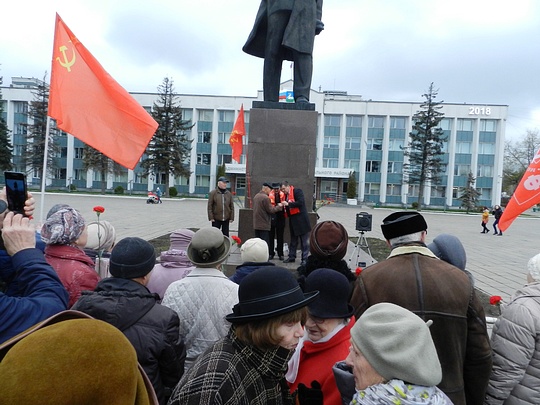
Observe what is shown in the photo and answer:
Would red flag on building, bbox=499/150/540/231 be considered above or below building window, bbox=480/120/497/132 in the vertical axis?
below

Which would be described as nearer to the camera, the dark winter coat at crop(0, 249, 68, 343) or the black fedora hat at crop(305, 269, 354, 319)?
the dark winter coat at crop(0, 249, 68, 343)

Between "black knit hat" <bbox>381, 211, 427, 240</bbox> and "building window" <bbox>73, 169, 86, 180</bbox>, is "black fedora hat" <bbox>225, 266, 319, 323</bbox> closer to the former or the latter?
"black knit hat" <bbox>381, 211, 427, 240</bbox>

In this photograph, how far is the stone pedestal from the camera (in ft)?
27.1

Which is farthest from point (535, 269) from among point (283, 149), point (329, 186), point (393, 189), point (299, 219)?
point (393, 189)

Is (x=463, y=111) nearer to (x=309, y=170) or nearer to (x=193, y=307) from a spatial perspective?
(x=309, y=170)

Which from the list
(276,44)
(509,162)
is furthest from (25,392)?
(509,162)

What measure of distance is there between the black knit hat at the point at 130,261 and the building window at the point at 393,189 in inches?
2214

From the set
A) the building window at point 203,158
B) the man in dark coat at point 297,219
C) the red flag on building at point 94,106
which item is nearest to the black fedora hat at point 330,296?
the red flag on building at point 94,106

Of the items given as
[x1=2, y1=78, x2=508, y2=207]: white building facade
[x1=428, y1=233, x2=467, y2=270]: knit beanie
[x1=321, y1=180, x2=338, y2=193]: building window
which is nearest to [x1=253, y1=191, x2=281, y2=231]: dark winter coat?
[x1=428, y1=233, x2=467, y2=270]: knit beanie

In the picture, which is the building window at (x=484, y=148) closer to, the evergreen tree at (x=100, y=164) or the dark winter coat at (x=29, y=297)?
the evergreen tree at (x=100, y=164)

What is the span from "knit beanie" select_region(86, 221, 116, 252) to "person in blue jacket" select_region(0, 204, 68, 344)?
1.28 meters

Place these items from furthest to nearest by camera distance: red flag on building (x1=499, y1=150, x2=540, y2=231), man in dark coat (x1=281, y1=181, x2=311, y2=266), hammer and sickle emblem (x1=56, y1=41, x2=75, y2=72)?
man in dark coat (x1=281, y1=181, x2=311, y2=266)
hammer and sickle emblem (x1=56, y1=41, x2=75, y2=72)
red flag on building (x1=499, y1=150, x2=540, y2=231)

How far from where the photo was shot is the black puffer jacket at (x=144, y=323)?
2.08 meters

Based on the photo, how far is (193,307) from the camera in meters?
2.60
